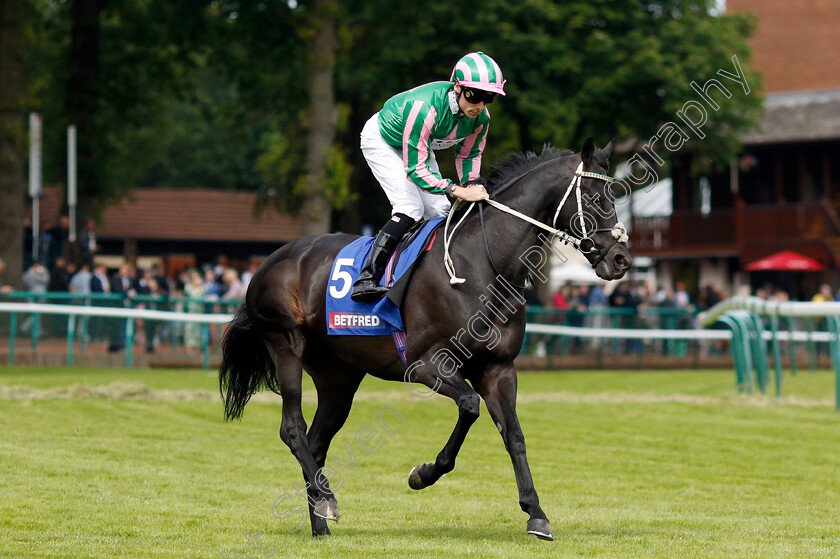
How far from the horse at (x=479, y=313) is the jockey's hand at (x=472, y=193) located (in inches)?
3.3

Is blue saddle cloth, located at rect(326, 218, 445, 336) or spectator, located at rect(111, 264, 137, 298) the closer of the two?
blue saddle cloth, located at rect(326, 218, 445, 336)

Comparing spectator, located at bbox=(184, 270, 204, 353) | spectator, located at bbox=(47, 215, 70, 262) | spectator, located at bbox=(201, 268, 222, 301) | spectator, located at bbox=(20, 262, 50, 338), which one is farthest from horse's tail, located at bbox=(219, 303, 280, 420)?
spectator, located at bbox=(47, 215, 70, 262)

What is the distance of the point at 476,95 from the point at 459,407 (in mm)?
1875

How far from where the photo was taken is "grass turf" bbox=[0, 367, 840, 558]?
6.40 metres

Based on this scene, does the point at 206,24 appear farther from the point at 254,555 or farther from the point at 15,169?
the point at 254,555

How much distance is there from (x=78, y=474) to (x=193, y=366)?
10.8 metres

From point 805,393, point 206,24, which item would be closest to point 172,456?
point 805,393

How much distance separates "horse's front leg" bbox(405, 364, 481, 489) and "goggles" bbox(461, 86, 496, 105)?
1.62 m

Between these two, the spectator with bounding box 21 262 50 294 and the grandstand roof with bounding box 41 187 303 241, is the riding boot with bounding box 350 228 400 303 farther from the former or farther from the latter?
the grandstand roof with bounding box 41 187 303 241

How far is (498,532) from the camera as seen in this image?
6883 millimetres

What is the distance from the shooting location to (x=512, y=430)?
6.59 metres

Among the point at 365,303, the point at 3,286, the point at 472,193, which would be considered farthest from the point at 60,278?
the point at 472,193

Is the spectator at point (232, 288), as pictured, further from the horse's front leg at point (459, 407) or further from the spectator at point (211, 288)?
the horse's front leg at point (459, 407)

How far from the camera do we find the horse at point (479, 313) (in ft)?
21.9
